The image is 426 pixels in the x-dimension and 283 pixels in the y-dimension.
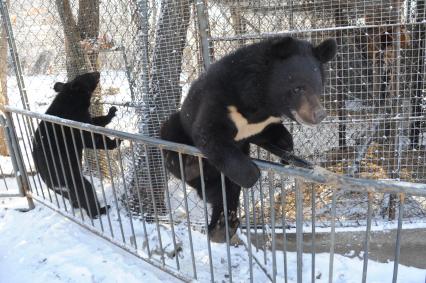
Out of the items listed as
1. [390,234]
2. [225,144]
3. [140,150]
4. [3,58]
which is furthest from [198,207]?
[3,58]

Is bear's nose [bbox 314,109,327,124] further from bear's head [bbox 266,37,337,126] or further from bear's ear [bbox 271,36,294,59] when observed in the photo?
bear's ear [bbox 271,36,294,59]

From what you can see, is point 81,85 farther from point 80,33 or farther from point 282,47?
point 282,47

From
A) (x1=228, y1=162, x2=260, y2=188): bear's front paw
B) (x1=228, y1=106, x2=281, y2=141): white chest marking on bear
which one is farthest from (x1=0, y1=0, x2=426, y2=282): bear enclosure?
(x1=228, y1=162, x2=260, y2=188): bear's front paw

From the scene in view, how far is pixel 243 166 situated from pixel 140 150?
2.71m

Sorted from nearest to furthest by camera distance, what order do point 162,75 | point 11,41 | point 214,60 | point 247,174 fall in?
point 247,174 < point 214,60 < point 162,75 < point 11,41

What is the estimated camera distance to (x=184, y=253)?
4.09m

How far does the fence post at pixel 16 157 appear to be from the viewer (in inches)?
175

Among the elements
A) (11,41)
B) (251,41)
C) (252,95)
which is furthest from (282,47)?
(11,41)

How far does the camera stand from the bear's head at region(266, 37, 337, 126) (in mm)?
2443

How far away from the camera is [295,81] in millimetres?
2473

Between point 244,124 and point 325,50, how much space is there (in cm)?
72

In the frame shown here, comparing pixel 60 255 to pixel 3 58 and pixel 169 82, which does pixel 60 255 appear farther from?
pixel 3 58

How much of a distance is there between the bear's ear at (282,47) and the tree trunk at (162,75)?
2.12 metres

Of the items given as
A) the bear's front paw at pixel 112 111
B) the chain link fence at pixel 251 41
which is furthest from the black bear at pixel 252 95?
the bear's front paw at pixel 112 111
